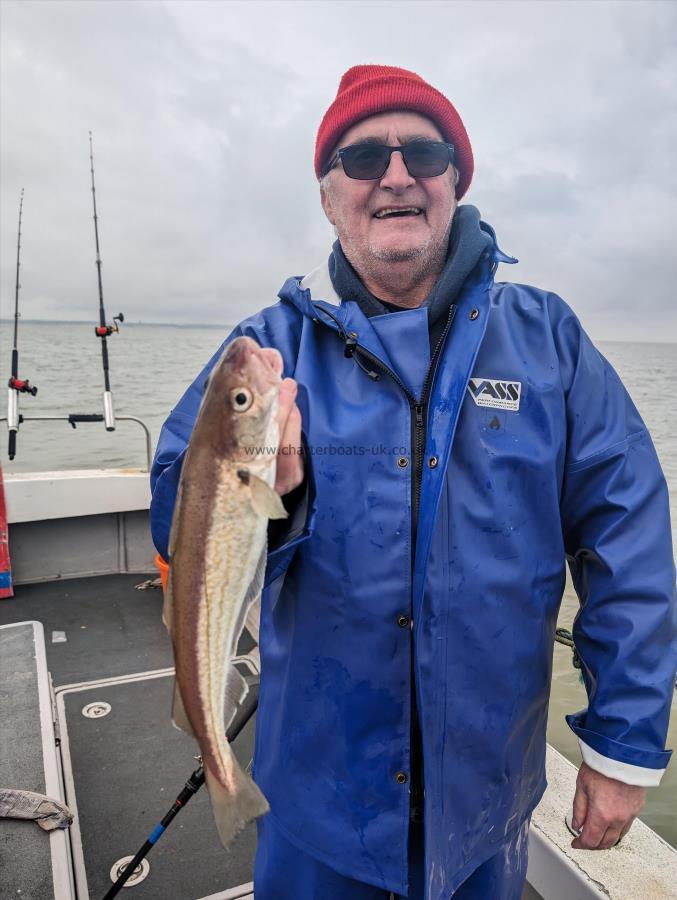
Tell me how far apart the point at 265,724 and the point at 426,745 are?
22.3 inches

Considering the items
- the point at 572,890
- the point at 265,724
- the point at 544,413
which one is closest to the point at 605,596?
the point at 544,413

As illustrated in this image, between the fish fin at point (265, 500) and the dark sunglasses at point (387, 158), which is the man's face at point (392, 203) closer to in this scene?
the dark sunglasses at point (387, 158)

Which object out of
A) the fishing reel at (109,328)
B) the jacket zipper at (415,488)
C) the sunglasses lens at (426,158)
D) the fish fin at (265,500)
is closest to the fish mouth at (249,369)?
the fish fin at (265,500)

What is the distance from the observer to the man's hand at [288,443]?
1.60 metres

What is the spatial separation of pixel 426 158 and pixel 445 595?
1682 millimetres

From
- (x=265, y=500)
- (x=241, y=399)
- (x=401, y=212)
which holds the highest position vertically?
(x=401, y=212)

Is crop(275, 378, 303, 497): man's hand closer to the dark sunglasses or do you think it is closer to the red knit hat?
the dark sunglasses

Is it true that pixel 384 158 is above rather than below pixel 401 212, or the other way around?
above

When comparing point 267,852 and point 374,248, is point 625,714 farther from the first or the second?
point 374,248

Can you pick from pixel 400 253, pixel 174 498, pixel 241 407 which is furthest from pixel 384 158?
pixel 174 498

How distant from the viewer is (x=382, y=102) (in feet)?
8.17

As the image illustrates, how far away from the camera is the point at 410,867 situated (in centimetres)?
201

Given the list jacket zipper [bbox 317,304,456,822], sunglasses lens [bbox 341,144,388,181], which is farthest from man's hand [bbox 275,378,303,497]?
sunglasses lens [bbox 341,144,388,181]

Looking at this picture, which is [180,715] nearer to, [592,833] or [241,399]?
[241,399]
